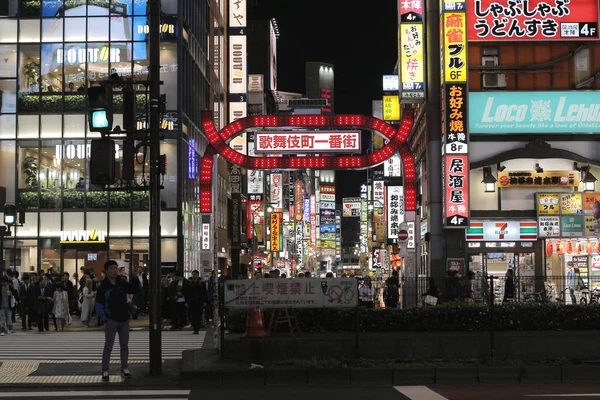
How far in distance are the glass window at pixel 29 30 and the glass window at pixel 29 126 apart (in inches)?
164

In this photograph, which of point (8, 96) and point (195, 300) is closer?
point (195, 300)

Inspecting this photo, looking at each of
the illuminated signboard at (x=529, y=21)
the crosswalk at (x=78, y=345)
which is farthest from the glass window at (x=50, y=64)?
the illuminated signboard at (x=529, y=21)

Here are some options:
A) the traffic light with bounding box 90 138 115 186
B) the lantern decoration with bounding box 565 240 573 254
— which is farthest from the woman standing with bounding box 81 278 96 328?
the lantern decoration with bounding box 565 240 573 254

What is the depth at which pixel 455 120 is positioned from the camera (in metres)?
30.7

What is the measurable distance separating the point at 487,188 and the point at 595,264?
513 cm

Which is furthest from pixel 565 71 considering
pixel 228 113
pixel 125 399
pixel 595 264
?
pixel 228 113

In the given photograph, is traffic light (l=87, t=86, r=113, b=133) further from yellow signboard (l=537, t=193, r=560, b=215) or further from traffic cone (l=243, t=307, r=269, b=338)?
yellow signboard (l=537, t=193, r=560, b=215)

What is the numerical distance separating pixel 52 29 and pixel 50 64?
1.92 m

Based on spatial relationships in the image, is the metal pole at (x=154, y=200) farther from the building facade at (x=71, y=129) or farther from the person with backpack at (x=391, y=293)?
the building facade at (x=71, y=129)

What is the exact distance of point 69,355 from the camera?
57.8 feet

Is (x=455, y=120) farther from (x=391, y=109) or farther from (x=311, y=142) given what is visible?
(x=391, y=109)

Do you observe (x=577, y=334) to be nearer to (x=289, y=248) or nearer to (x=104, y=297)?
(x=104, y=297)

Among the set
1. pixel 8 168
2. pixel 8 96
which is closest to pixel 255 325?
pixel 8 168

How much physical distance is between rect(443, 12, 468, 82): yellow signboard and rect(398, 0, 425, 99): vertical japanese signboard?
2.20m
